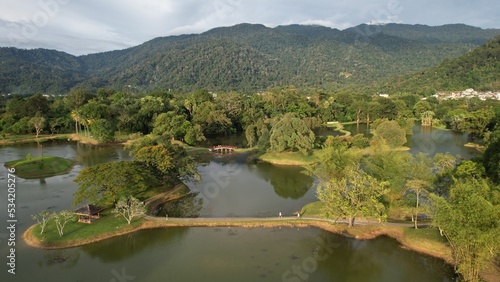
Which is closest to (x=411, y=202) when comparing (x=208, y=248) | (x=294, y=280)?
(x=294, y=280)

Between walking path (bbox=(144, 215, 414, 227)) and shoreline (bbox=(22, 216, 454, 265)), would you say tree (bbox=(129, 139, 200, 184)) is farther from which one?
shoreline (bbox=(22, 216, 454, 265))

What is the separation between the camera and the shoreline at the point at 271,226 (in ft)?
77.3

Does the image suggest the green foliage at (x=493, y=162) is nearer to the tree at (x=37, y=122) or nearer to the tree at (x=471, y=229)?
the tree at (x=471, y=229)

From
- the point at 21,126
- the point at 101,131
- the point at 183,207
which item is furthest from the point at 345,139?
the point at 21,126

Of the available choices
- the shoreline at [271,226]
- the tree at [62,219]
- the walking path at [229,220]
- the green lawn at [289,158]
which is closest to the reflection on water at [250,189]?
the green lawn at [289,158]

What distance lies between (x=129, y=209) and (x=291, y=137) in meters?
26.7

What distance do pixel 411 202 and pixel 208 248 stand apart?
54.0 ft

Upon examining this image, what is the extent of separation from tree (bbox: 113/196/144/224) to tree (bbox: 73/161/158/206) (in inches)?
68.2

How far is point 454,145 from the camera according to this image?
60.3m

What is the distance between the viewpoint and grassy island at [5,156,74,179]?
4172cm

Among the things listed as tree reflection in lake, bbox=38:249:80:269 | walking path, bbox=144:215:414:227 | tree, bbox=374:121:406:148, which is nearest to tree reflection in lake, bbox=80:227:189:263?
tree reflection in lake, bbox=38:249:80:269

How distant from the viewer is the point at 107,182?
28.4 m

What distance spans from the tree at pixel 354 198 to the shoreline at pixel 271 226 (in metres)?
1.00

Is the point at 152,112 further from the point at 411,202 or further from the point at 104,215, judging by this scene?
the point at 411,202
